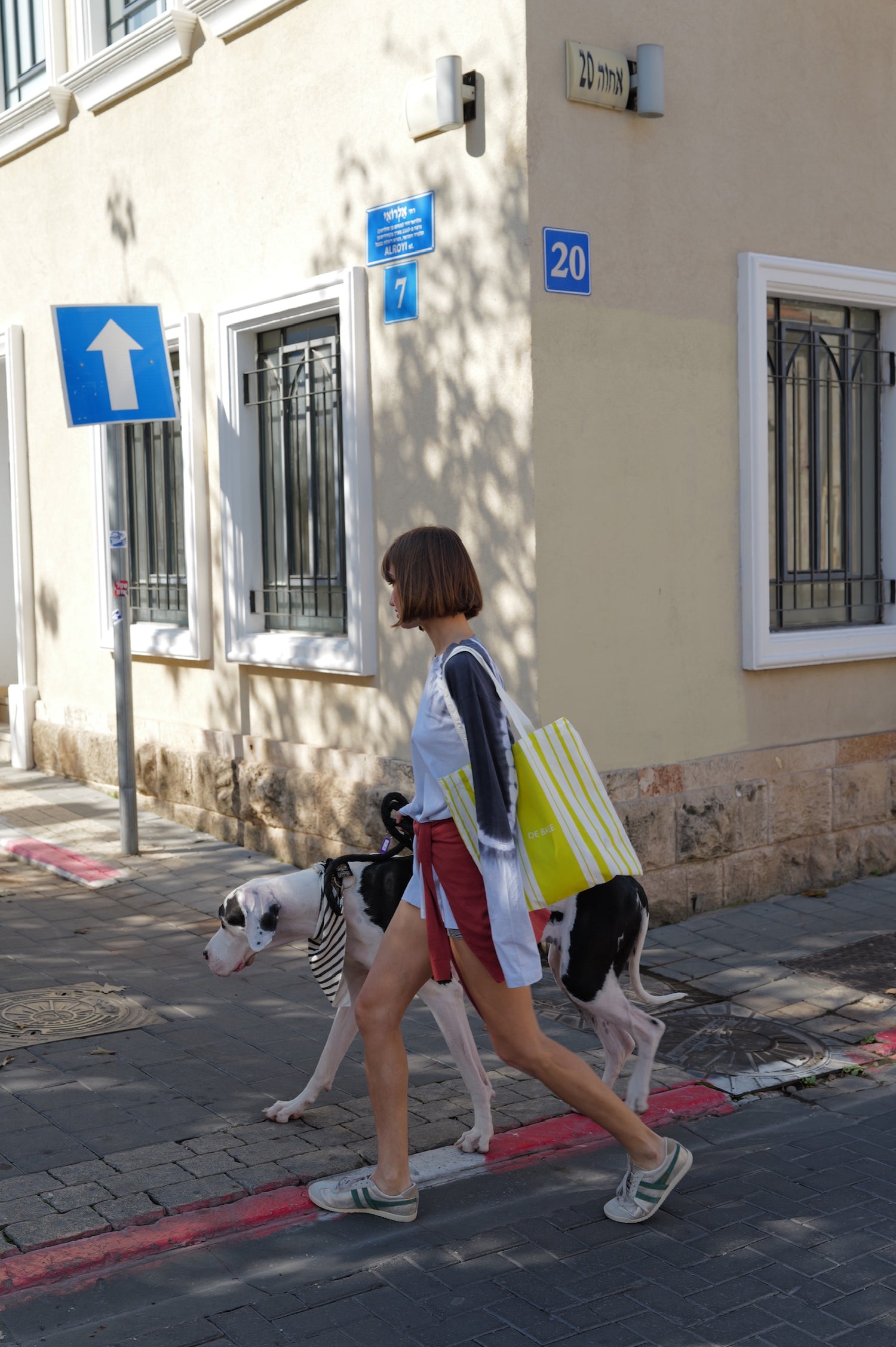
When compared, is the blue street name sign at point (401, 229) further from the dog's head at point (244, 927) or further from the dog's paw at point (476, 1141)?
the dog's paw at point (476, 1141)

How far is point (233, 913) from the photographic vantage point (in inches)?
184

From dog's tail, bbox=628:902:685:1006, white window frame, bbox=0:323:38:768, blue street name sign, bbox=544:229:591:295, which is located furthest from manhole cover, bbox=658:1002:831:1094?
white window frame, bbox=0:323:38:768

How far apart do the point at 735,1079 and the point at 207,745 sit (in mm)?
4996

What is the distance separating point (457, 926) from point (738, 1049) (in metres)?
2.20

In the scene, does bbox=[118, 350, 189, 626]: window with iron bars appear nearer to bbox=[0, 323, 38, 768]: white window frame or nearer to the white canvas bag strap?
bbox=[0, 323, 38, 768]: white window frame

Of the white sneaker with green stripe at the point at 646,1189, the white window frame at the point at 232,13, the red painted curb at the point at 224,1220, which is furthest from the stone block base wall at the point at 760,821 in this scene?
the white window frame at the point at 232,13

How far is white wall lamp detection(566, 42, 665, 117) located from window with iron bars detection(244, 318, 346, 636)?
83.8 inches

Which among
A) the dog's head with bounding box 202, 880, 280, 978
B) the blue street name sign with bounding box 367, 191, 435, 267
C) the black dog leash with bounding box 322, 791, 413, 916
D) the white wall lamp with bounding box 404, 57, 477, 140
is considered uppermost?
the white wall lamp with bounding box 404, 57, 477, 140

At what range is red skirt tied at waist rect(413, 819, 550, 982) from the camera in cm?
395

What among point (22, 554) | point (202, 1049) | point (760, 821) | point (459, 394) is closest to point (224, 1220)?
point (202, 1049)

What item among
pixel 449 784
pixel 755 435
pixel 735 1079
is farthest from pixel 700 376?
pixel 449 784

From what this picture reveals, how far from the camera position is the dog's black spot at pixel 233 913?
4664 millimetres

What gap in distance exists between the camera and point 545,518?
275 inches

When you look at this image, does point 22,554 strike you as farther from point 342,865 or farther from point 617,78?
point 342,865
